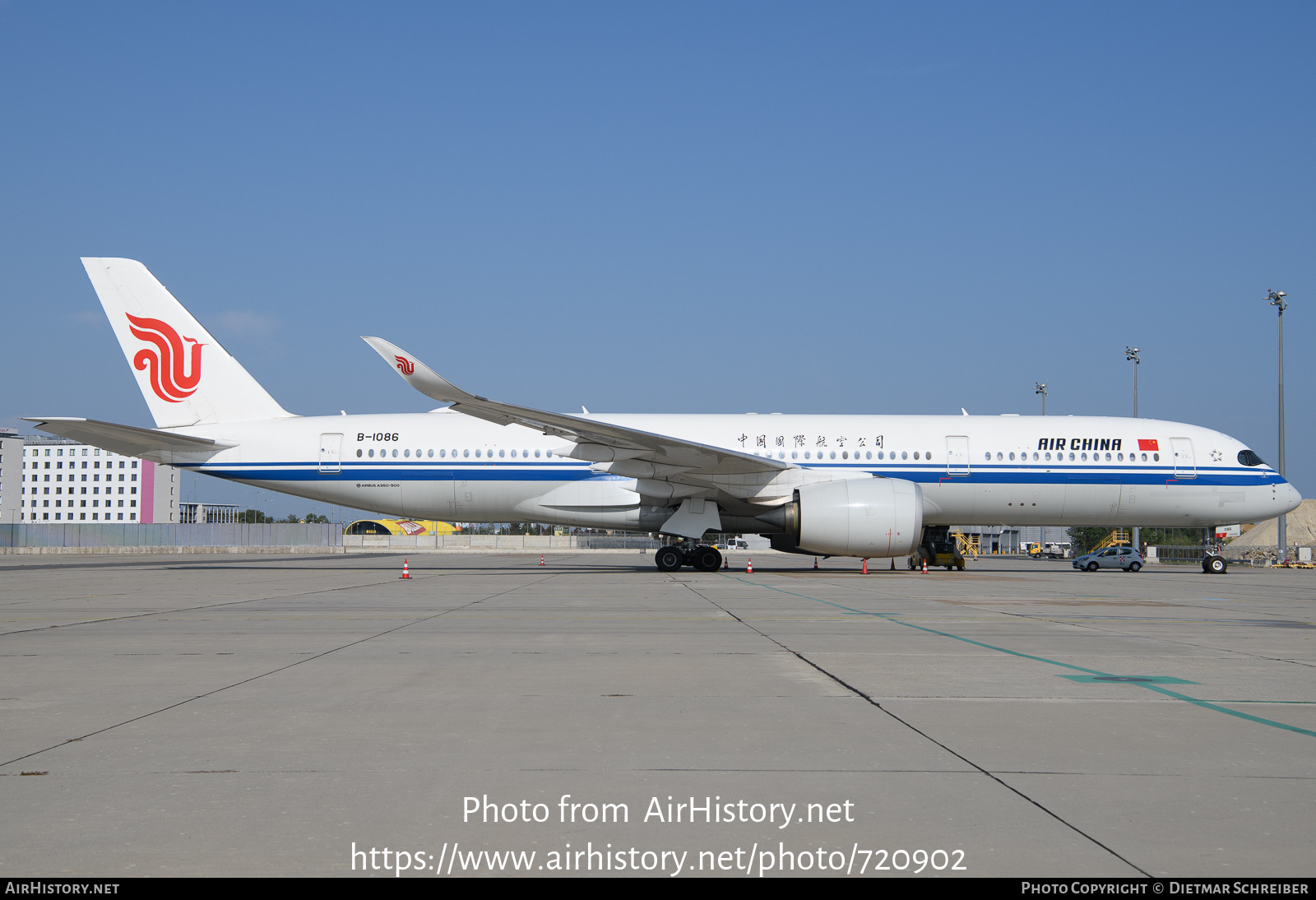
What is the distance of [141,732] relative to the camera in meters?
4.62

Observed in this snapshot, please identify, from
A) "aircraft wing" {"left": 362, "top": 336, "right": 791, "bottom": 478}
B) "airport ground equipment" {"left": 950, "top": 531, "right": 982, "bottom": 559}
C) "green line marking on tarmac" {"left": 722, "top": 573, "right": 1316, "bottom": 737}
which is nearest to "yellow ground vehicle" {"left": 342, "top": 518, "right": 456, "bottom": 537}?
"airport ground equipment" {"left": 950, "top": 531, "right": 982, "bottom": 559}

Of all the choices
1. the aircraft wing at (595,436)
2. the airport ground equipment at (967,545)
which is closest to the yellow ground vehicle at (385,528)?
the airport ground equipment at (967,545)

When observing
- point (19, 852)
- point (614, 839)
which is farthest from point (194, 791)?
point (614, 839)

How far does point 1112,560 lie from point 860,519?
831 inches

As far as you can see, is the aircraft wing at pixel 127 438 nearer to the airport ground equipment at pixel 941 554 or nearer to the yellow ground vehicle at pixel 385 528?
the airport ground equipment at pixel 941 554

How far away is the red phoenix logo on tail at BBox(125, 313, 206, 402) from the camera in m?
24.2

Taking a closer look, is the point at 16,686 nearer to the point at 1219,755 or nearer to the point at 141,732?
the point at 141,732

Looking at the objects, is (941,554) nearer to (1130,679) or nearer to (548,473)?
(548,473)

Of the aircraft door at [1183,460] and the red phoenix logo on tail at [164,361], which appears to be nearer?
the aircraft door at [1183,460]

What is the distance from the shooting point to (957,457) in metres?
23.1

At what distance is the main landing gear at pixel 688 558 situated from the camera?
22.8 meters

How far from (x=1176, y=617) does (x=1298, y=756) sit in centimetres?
850

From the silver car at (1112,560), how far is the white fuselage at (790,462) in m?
9.62

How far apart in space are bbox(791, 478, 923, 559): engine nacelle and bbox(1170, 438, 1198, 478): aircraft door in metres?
7.84
